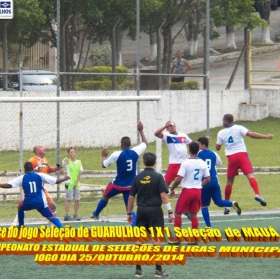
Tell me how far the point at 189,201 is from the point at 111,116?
292 inches

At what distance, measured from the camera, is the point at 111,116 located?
72.6 ft

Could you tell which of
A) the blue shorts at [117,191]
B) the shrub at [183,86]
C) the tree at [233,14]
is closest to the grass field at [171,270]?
the blue shorts at [117,191]

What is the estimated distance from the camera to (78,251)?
14.3 m

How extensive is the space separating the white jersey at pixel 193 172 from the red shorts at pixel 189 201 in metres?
0.09

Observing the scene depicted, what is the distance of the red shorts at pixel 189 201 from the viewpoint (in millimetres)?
15031

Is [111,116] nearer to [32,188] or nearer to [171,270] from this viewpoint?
[32,188]

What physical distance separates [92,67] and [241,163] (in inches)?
290

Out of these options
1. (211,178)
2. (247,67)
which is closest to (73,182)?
(211,178)

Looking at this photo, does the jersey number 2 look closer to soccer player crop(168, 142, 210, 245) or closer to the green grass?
soccer player crop(168, 142, 210, 245)

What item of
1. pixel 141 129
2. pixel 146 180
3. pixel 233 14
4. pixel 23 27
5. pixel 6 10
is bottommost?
pixel 146 180

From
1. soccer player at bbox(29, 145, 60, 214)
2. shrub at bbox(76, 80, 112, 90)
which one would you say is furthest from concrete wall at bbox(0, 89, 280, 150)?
soccer player at bbox(29, 145, 60, 214)

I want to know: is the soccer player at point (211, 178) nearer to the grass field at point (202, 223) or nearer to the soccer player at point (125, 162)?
the grass field at point (202, 223)

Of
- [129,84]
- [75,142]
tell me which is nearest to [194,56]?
[129,84]

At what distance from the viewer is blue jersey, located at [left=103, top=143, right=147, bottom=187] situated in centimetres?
1622
